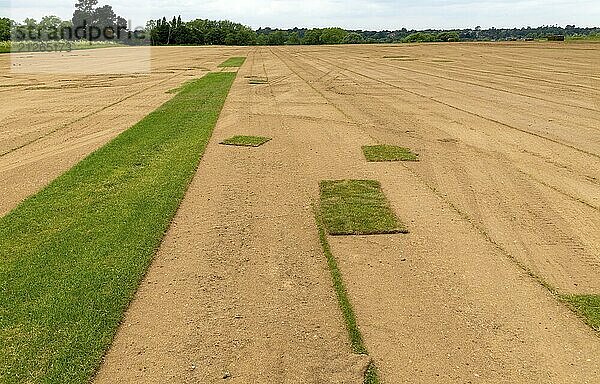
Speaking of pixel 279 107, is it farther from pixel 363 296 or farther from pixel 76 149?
pixel 363 296

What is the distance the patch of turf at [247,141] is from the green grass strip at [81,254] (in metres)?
0.90

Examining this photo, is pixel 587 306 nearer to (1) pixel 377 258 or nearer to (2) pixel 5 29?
(1) pixel 377 258

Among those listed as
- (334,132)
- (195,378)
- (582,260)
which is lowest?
(195,378)

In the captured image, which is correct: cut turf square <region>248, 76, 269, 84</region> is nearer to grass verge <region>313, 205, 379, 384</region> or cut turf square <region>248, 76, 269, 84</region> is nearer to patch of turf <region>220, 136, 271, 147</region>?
patch of turf <region>220, 136, 271, 147</region>

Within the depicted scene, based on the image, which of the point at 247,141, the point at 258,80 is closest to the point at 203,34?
the point at 258,80

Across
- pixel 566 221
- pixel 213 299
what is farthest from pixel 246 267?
pixel 566 221

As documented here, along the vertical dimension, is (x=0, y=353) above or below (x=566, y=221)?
below

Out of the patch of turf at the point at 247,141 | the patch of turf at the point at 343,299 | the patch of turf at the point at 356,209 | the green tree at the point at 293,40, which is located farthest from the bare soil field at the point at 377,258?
the green tree at the point at 293,40

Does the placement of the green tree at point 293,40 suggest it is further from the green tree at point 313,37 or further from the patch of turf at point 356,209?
the patch of turf at point 356,209

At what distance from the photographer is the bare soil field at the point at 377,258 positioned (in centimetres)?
468

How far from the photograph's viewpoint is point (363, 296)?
573 centimetres

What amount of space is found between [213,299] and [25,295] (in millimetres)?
2076

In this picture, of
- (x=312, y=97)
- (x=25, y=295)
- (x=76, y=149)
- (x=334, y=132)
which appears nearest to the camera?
(x=25, y=295)

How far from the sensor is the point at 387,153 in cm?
1165
